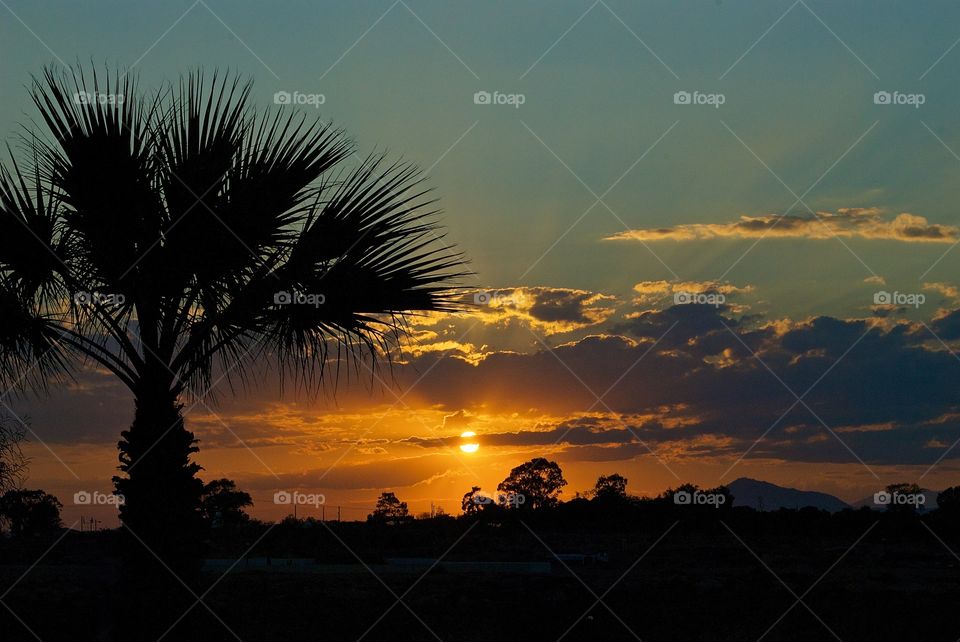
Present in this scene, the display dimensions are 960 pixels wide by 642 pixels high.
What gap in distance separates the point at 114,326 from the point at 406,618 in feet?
36.4

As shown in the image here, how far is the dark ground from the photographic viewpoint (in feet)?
53.2

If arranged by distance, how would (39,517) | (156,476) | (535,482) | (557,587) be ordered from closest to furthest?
(156,476) < (557,587) < (39,517) < (535,482)

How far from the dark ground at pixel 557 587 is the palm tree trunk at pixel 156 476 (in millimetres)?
549

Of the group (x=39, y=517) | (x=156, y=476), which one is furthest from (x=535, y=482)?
(x=156, y=476)

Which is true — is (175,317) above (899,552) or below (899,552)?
above

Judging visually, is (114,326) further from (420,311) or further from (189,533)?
(420,311)

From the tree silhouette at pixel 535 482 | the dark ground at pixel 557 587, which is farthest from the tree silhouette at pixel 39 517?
the tree silhouette at pixel 535 482

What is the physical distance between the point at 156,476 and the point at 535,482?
195 feet

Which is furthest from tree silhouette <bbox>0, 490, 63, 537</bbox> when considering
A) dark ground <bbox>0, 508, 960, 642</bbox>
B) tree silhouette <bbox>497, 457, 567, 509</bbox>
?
tree silhouette <bbox>497, 457, 567, 509</bbox>

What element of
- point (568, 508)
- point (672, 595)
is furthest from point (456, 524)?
point (672, 595)

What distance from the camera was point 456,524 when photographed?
189ft

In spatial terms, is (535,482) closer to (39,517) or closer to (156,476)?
(39,517)

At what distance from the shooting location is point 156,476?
10461 millimetres

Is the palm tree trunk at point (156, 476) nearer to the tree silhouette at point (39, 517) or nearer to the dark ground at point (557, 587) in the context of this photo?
the dark ground at point (557, 587)
